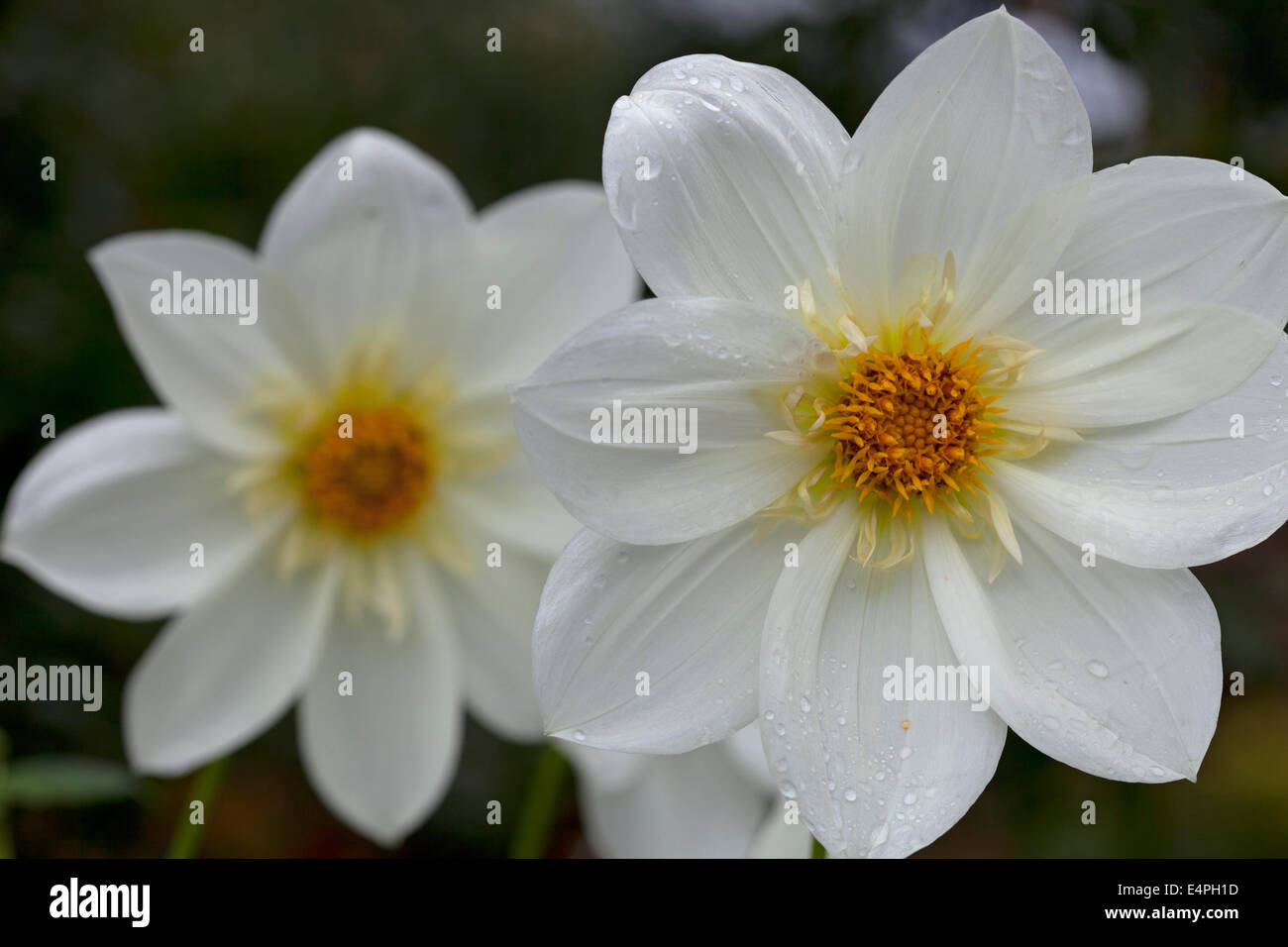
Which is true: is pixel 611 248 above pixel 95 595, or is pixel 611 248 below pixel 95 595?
above

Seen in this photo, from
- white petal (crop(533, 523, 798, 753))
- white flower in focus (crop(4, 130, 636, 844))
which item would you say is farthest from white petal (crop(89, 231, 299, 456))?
white petal (crop(533, 523, 798, 753))

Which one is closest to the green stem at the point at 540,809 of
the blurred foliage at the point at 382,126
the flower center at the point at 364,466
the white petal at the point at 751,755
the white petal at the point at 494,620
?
the white petal at the point at 494,620

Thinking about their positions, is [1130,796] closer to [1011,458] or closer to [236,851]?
[1011,458]

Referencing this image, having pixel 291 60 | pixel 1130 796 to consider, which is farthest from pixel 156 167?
pixel 1130 796

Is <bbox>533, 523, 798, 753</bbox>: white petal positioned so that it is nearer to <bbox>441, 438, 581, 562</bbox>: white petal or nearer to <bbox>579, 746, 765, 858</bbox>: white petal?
<bbox>441, 438, 581, 562</bbox>: white petal

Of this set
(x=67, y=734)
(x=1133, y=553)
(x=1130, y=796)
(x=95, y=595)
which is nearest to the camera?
(x=1133, y=553)

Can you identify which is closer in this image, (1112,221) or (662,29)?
(1112,221)
